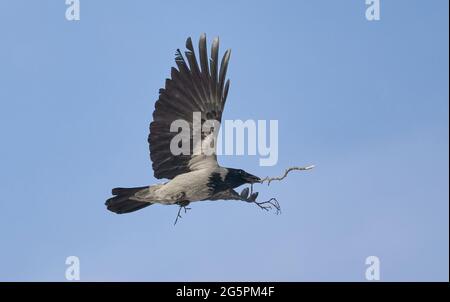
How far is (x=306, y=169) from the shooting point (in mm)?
24922

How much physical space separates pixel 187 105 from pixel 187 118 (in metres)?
0.29

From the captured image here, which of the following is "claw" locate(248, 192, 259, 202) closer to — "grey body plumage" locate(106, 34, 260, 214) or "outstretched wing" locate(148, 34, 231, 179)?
"grey body plumage" locate(106, 34, 260, 214)

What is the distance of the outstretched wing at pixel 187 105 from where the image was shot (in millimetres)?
25797

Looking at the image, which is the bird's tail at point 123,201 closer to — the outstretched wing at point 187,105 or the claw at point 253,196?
the outstretched wing at point 187,105

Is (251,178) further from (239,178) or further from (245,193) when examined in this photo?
(245,193)

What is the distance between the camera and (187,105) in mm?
25906

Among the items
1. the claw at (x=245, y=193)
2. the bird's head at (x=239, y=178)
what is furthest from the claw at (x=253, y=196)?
the bird's head at (x=239, y=178)

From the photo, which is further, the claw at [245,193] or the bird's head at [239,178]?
the claw at [245,193]

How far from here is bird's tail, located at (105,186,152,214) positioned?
25.9m

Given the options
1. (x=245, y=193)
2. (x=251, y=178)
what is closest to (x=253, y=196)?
(x=245, y=193)

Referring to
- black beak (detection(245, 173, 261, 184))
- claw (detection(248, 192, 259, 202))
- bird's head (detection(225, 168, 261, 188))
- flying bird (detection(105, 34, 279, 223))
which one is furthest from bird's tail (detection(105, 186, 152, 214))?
claw (detection(248, 192, 259, 202))

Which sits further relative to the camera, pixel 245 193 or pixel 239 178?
pixel 245 193
